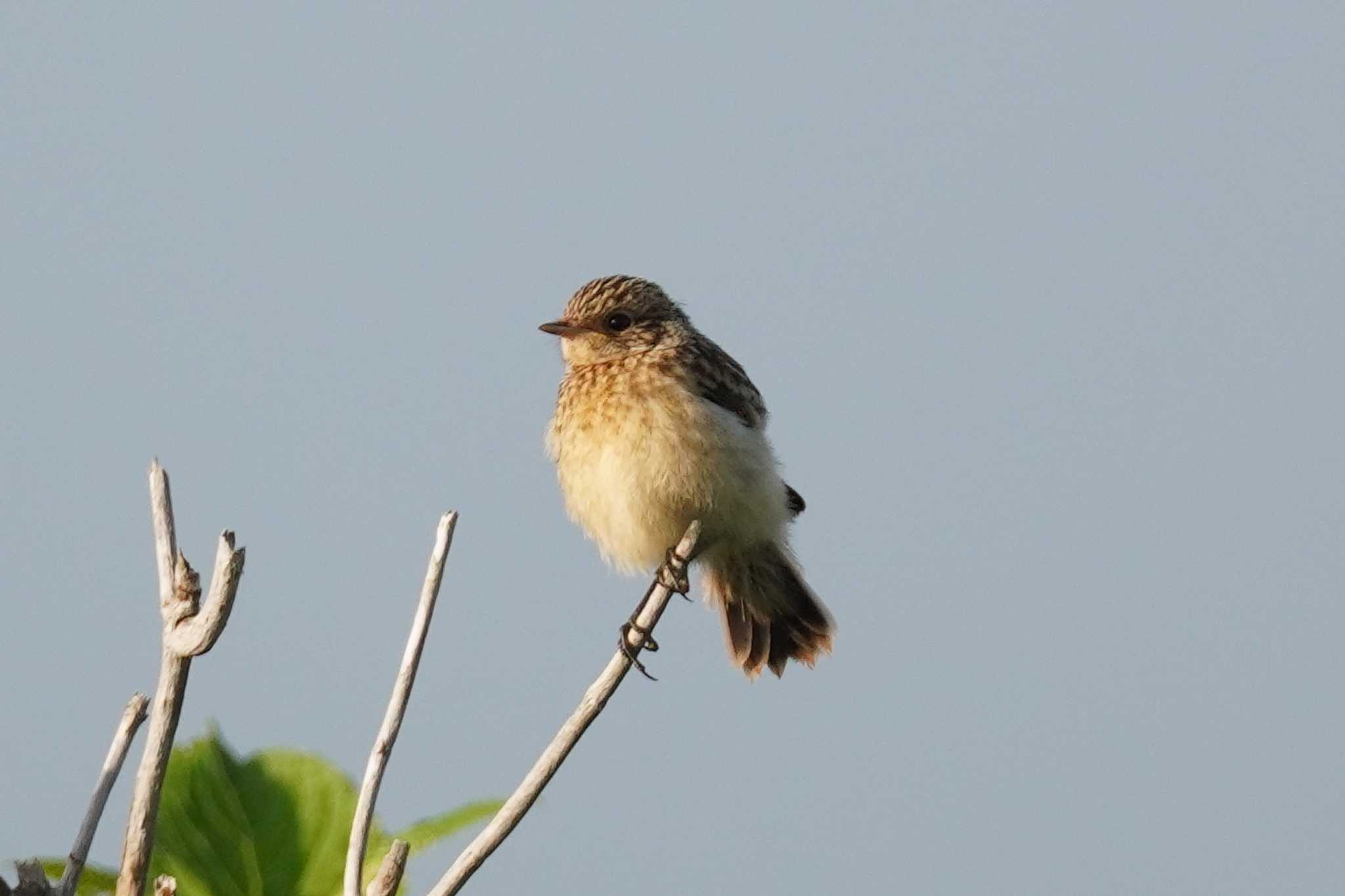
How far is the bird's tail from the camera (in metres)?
7.55

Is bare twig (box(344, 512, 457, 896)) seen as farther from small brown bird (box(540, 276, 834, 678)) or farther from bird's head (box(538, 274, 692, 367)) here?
bird's head (box(538, 274, 692, 367))

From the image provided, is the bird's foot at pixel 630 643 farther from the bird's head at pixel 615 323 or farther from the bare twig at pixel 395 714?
the bird's head at pixel 615 323

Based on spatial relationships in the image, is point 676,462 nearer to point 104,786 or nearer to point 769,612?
point 769,612

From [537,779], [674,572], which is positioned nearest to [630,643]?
[537,779]

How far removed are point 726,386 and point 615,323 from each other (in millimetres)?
678

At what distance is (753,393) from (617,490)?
1.00 m

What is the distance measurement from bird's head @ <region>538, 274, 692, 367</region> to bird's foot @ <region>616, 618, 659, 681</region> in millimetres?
1888

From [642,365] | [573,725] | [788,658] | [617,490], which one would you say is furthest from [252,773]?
[788,658]

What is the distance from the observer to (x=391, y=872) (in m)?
2.38

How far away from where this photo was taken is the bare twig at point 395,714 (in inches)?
96.0

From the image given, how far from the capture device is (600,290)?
7828 mm

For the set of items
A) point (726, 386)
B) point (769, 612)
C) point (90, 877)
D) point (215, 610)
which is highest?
point (726, 386)

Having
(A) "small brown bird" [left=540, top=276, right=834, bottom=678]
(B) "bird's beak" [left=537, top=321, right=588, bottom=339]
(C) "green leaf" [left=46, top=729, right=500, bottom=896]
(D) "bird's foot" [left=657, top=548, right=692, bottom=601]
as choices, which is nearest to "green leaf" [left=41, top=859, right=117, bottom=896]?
(C) "green leaf" [left=46, top=729, right=500, bottom=896]

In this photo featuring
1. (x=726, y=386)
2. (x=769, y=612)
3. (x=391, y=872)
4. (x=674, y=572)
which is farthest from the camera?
(x=769, y=612)
